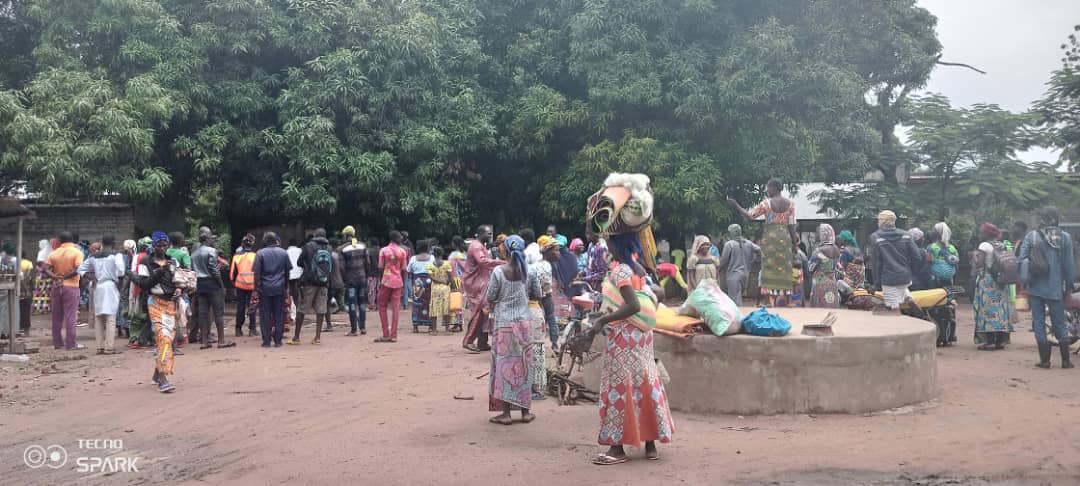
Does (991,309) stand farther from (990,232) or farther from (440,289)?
(440,289)

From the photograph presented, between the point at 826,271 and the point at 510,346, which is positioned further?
the point at 826,271

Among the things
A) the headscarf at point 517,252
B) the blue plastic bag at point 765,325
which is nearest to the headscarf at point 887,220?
the blue plastic bag at point 765,325

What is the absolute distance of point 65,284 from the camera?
12461 mm

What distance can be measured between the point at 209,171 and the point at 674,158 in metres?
10.8

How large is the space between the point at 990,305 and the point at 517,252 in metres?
7.42

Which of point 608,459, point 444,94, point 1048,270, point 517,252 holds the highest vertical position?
point 444,94

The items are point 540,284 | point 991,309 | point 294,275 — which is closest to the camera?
point 540,284

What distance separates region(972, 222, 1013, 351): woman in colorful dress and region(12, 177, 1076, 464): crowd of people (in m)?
0.02

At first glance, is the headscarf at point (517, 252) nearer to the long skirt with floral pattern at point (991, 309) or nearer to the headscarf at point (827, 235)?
the headscarf at point (827, 235)

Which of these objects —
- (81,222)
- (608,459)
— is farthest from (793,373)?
(81,222)

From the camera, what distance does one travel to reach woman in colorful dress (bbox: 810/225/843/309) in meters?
12.5

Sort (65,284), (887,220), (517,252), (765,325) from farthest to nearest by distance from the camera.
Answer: (65,284) → (887,220) → (517,252) → (765,325)

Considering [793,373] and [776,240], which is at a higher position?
[776,240]

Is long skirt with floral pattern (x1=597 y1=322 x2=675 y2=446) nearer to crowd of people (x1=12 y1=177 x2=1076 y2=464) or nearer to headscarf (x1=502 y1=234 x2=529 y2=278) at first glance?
crowd of people (x1=12 y1=177 x2=1076 y2=464)
